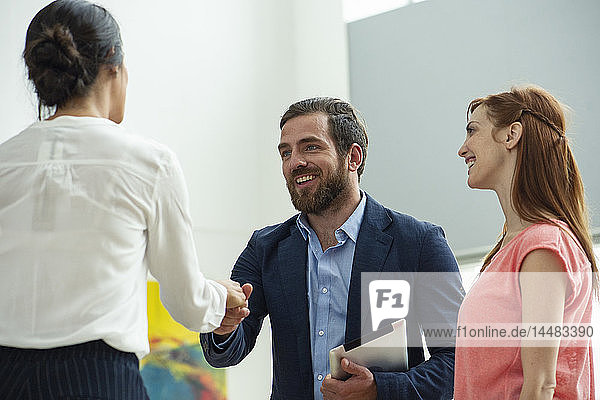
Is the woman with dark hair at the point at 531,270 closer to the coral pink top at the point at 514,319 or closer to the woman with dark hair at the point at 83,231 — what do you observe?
the coral pink top at the point at 514,319

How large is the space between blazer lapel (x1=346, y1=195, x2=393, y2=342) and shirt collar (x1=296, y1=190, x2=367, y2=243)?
1.3 inches

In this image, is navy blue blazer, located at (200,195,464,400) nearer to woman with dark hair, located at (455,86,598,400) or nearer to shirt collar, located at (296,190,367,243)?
shirt collar, located at (296,190,367,243)

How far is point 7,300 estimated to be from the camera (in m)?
1.33

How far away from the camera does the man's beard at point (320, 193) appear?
8.59 ft

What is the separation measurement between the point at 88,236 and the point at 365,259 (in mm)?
1250

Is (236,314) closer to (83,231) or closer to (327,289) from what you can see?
(83,231)

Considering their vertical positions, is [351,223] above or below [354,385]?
above

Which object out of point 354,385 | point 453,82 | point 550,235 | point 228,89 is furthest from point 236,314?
point 228,89

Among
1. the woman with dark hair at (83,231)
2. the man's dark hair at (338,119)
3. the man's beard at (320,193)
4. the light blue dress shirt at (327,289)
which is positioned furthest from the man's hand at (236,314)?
the man's dark hair at (338,119)

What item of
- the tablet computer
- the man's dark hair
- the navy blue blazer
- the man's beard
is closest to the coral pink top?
the tablet computer

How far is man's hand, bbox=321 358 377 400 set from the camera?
2145 mm

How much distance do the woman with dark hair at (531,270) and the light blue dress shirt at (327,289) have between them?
19.1 inches

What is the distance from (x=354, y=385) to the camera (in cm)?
214

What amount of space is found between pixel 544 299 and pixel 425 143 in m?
3.24
